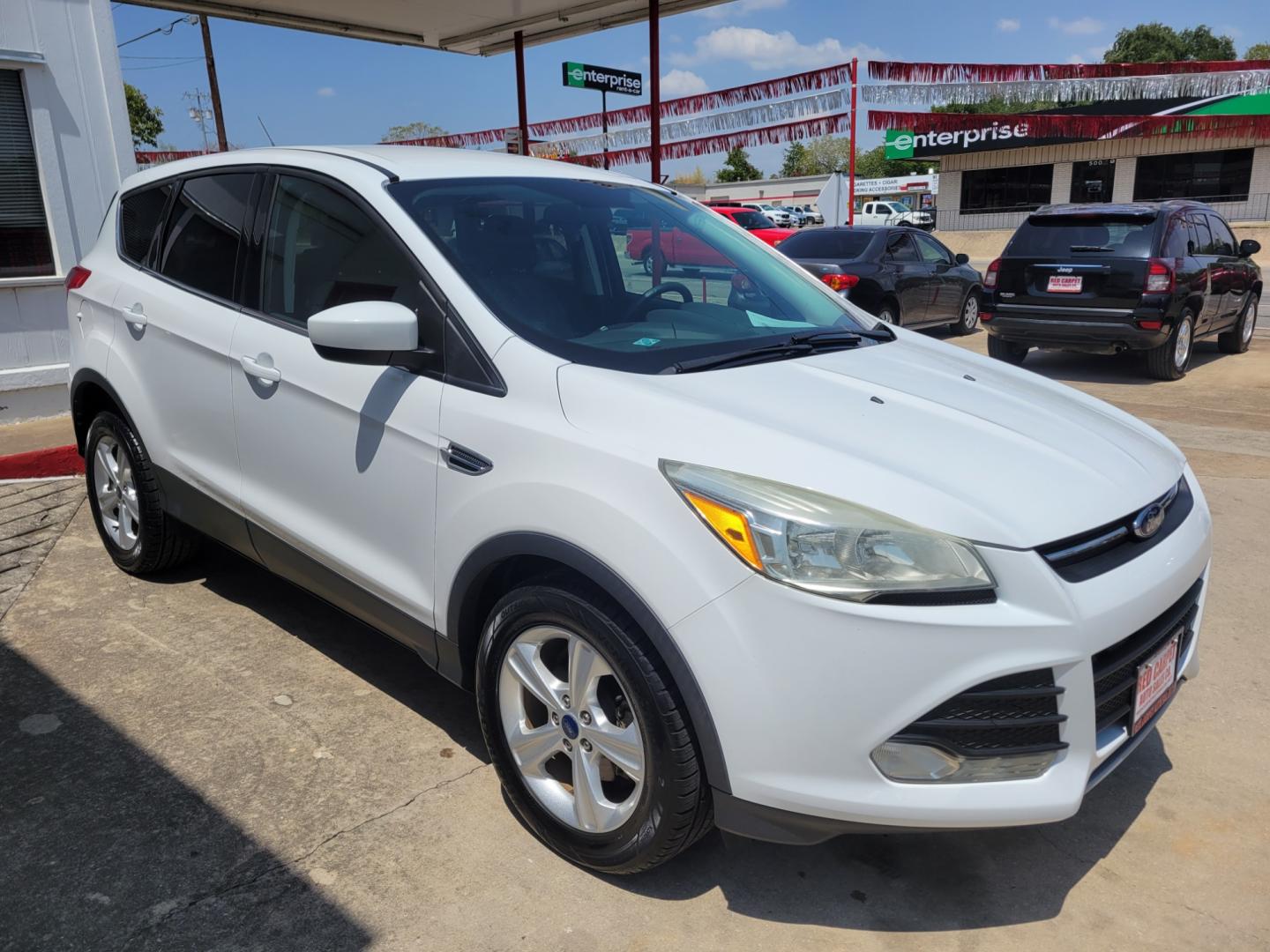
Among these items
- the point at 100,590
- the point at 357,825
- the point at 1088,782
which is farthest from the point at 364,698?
the point at 1088,782

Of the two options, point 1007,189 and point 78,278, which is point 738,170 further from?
point 78,278

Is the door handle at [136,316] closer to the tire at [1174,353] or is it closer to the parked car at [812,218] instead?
the tire at [1174,353]

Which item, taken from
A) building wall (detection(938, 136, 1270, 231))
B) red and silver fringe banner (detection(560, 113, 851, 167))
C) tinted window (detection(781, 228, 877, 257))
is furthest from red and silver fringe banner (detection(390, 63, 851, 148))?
building wall (detection(938, 136, 1270, 231))

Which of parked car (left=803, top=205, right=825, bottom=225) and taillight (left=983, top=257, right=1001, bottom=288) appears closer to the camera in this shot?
taillight (left=983, top=257, right=1001, bottom=288)

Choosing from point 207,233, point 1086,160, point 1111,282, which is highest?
point 1086,160

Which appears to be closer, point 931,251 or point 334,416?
point 334,416

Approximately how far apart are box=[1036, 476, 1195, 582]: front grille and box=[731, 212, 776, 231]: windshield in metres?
25.8

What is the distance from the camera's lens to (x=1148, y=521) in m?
2.44

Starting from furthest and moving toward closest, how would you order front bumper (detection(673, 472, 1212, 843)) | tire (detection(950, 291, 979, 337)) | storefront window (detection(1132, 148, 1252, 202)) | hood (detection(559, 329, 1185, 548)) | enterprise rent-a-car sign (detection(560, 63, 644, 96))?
storefront window (detection(1132, 148, 1252, 202)) → enterprise rent-a-car sign (detection(560, 63, 644, 96)) → tire (detection(950, 291, 979, 337)) → hood (detection(559, 329, 1185, 548)) → front bumper (detection(673, 472, 1212, 843))

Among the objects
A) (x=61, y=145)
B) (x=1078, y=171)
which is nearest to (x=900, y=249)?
(x=61, y=145)

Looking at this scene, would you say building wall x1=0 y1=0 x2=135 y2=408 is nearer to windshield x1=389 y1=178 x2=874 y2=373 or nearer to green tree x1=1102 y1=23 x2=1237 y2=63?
windshield x1=389 y1=178 x2=874 y2=373

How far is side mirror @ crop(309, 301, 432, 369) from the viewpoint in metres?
2.62

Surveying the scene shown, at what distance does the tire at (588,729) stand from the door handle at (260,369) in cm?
120

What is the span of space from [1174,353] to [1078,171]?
35.6 m
